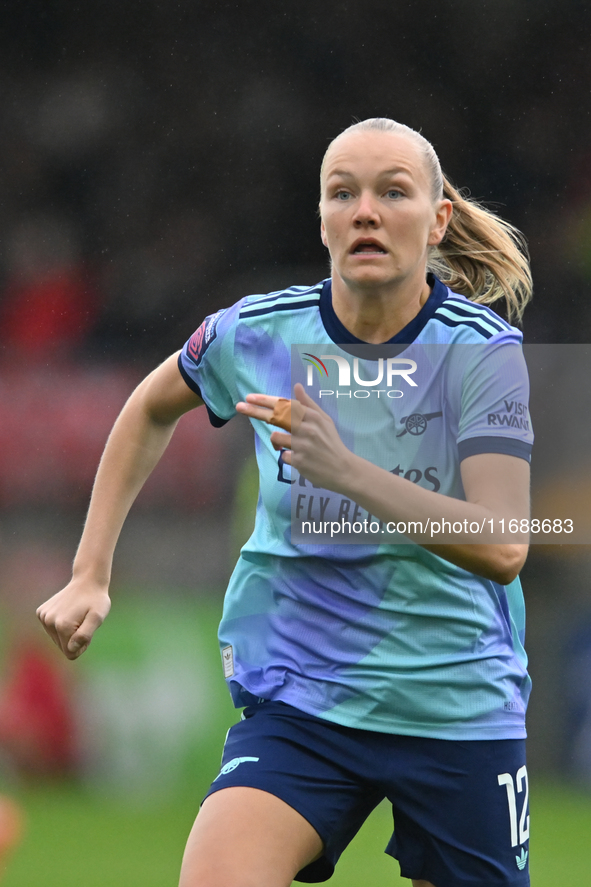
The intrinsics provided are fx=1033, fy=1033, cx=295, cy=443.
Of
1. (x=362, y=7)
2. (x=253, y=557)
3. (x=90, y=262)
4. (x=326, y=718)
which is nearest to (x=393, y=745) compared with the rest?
(x=326, y=718)

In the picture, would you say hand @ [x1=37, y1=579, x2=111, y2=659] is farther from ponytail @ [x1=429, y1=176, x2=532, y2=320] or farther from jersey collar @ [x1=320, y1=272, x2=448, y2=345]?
ponytail @ [x1=429, y1=176, x2=532, y2=320]

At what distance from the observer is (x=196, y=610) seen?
3.36m

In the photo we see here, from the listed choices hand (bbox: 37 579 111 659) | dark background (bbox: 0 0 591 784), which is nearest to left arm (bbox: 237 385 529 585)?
hand (bbox: 37 579 111 659)

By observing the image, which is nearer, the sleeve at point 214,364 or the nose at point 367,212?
the nose at point 367,212

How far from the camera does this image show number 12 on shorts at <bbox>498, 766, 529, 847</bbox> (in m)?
1.41

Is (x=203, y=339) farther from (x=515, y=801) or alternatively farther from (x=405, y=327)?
(x=515, y=801)

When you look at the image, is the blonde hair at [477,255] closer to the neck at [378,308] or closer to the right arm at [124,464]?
the neck at [378,308]

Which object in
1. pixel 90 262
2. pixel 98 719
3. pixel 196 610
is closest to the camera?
pixel 98 719

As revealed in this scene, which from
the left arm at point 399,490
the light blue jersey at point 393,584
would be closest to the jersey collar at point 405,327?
the light blue jersey at point 393,584

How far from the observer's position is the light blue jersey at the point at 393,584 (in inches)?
54.2

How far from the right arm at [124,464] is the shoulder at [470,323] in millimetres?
421

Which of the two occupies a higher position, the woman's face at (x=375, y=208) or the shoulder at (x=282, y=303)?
the woman's face at (x=375, y=208)

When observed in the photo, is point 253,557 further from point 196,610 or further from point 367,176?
point 196,610

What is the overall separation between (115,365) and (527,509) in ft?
10.1
